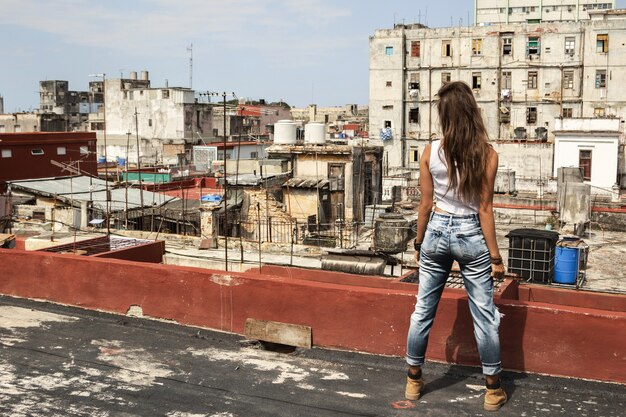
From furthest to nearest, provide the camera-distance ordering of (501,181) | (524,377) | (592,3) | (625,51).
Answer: (592,3) → (625,51) → (501,181) → (524,377)

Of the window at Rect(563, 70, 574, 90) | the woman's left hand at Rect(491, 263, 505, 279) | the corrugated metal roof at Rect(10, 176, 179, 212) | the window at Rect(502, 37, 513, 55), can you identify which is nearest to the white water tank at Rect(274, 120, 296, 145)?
the corrugated metal roof at Rect(10, 176, 179, 212)

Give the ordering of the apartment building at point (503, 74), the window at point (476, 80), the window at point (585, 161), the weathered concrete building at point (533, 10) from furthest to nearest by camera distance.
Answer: the weathered concrete building at point (533, 10)
the window at point (476, 80)
the apartment building at point (503, 74)
the window at point (585, 161)

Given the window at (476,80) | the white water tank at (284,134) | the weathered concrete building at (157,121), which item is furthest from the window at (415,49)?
the white water tank at (284,134)

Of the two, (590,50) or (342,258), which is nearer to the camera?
(342,258)

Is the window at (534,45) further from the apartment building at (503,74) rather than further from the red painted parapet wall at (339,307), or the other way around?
the red painted parapet wall at (339,307)

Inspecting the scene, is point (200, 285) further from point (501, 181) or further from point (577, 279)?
point (501, 181)

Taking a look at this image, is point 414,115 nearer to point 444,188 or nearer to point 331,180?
point 331,180

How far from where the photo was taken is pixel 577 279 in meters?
18.6

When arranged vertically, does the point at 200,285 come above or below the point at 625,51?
below

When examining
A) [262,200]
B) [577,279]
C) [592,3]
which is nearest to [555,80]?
[592,3]

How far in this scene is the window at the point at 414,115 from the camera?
61188 mm

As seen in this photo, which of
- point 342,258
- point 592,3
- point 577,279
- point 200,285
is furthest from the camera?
point 592,3

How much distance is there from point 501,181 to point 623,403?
40.2 meters

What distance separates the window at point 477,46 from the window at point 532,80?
14.0 feet
